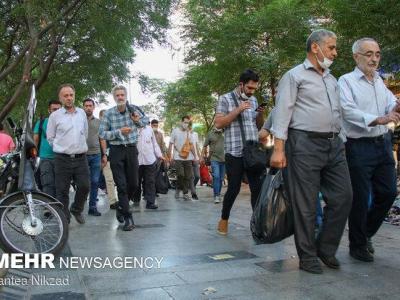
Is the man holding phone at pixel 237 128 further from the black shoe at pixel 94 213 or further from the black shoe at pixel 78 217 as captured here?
the black shoe at pixel 94 213

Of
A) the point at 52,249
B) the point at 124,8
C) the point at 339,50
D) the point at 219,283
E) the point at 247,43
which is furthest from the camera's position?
the point at 247,43

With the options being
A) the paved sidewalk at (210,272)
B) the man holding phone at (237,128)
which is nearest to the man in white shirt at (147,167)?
the paved sidewalk at (210,272)

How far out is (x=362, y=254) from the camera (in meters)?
4.48

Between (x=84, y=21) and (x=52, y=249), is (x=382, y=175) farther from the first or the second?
(x=84, y=21)

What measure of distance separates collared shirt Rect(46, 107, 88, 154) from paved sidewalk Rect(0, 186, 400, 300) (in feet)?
3.60

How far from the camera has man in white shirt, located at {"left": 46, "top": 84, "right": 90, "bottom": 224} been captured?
21.7ft

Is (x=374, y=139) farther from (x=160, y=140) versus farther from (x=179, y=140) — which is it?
(x=160, y=140)

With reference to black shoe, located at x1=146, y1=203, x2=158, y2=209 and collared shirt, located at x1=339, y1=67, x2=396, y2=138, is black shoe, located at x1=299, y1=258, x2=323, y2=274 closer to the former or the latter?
collared shirt, located at x1=339, y1=67, x2=396, y2=138

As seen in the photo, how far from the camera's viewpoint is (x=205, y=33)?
55.4 ft

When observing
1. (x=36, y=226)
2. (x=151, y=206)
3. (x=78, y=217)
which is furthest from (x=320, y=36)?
(x=151, y=206)

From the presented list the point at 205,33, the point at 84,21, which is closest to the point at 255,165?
the point at 84,21

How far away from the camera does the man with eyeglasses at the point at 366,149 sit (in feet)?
14.6

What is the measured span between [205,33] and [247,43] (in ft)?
5.93

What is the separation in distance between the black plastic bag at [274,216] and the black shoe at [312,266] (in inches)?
11.1
